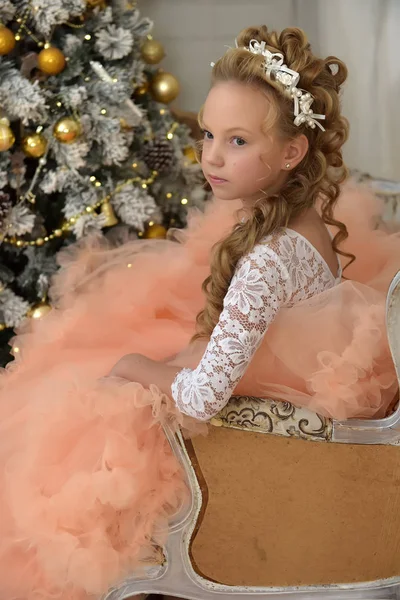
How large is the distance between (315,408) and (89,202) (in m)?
1.12

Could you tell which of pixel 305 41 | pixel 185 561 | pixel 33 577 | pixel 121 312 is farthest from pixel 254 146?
pixel 33 577

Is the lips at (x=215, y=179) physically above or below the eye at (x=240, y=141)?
below

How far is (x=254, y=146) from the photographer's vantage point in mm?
1101

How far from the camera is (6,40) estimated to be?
1.76 metres

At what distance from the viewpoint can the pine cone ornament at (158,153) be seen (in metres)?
2.09

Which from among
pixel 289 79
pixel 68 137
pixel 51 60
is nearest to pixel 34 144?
pixel 68 137

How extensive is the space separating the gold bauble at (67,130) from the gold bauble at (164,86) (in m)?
0.37

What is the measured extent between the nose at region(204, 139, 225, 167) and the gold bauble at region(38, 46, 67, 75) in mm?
895

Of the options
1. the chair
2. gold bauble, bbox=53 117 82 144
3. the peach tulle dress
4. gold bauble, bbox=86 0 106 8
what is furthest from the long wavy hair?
gold bauble, bbox=86 0 106 8

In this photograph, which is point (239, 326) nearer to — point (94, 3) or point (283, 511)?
point (283, 511)

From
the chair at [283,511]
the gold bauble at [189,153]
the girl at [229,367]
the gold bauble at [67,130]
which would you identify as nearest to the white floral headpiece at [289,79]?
the girl at [229,367]

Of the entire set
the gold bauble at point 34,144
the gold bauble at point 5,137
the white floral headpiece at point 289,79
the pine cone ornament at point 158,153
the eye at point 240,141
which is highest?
the white floral headpiece at point 289,79

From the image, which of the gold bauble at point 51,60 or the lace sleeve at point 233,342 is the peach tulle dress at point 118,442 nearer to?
the lace sleeve at point 233,342

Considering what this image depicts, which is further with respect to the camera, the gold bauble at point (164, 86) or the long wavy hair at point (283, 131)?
the gold bauble at point (164, 86)
